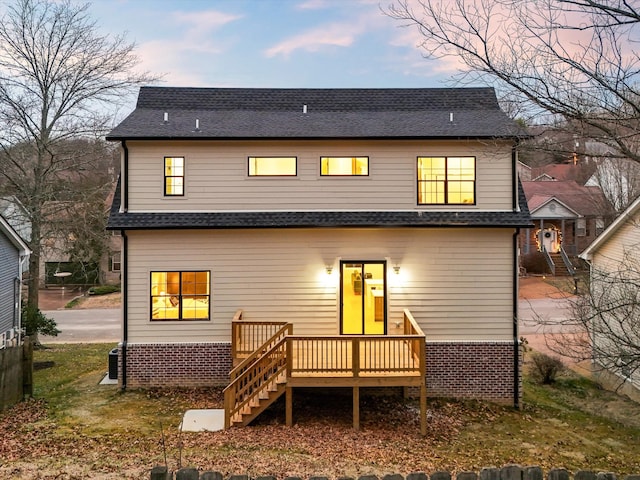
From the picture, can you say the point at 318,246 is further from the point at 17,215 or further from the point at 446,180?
the point at 17,215

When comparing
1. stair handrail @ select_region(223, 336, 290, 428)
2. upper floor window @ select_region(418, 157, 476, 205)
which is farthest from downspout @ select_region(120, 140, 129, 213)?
upper floor window @ select_region(418, 157, 476, 205)

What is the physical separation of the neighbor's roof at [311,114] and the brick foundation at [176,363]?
529 cm

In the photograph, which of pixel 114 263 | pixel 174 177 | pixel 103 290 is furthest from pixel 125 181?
pixel 114 263

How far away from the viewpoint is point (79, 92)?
18.1 metres

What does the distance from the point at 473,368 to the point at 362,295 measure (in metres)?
3.30

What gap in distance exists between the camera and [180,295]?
11766 mm

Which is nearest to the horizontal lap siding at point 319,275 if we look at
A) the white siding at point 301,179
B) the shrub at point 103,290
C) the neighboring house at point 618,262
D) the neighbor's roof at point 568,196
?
the white siding at point 301,179

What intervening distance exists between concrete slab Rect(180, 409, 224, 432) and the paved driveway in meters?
8.30

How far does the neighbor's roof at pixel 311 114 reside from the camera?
1172 cm

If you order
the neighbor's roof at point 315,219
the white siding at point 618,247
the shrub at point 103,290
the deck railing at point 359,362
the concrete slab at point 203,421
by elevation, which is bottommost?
the concrete slab at point 203,421

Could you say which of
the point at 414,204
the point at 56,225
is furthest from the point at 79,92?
→ the point at 414,204

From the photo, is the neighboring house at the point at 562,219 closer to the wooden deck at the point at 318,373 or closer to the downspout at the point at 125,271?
the wooden deck at the point at 318,373

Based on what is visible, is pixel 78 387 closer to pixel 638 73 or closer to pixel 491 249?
pixel 491 249

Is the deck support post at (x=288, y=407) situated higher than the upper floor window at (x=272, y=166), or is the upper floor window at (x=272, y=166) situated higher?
the upper floor window at (x=272, y=166)
